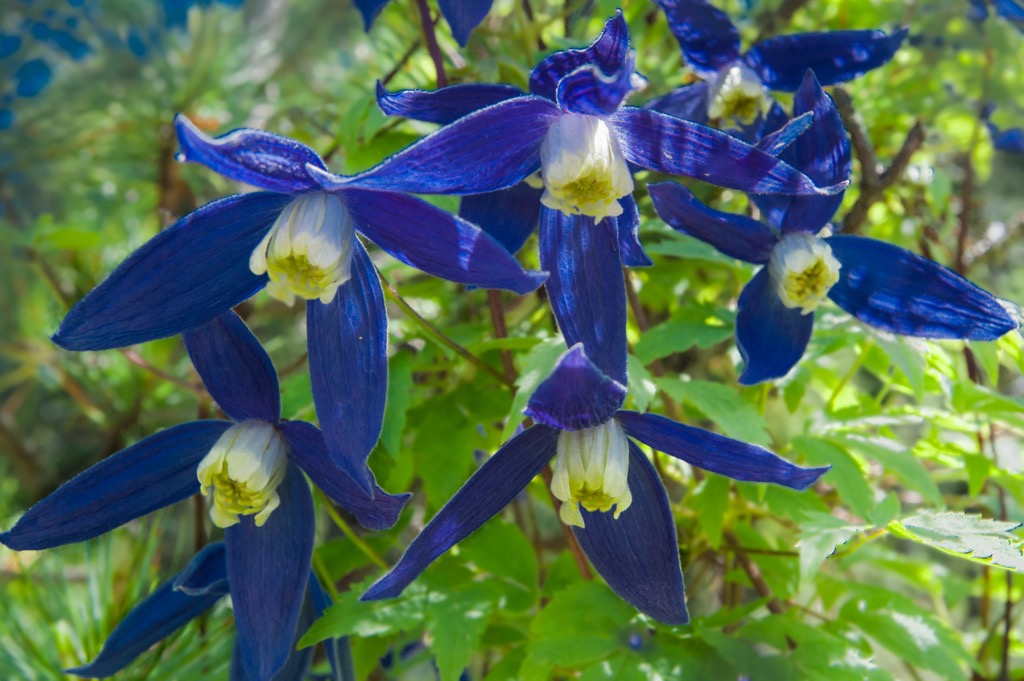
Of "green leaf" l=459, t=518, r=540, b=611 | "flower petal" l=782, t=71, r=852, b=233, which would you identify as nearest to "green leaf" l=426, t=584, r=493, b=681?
"green leaf" l=459, t=518, r=540, b=611

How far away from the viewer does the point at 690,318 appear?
1010mm

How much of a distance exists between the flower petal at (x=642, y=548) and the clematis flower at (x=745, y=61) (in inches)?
14.3

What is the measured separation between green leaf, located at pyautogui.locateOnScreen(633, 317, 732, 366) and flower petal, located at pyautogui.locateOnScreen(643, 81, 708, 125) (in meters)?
0.21

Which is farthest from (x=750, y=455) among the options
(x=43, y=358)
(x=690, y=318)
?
(x=43, y=358)

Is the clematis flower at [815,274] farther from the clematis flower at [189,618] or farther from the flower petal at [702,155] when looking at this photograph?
the clematis flower at [189,618]

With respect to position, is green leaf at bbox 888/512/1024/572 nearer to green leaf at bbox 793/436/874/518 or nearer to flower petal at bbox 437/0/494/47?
green leaf at bbox 793/436/874/518

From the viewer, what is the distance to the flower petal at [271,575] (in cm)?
77

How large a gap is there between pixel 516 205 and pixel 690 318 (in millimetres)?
319

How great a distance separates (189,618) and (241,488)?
23 centimetres

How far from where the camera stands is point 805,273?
790mm

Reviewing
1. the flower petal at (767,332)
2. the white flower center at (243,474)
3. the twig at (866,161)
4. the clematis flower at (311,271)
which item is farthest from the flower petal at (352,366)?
the twig at (866,161)

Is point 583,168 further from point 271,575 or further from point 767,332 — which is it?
point 271,575

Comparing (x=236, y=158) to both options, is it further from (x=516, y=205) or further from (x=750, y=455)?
(x=750, y=455)

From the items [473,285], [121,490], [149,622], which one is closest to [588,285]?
[473,285]
